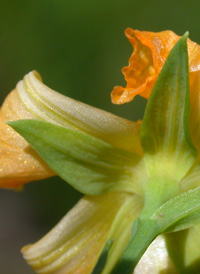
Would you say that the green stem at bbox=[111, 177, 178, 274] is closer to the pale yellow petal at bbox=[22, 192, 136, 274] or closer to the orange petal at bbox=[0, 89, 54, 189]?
the pale yellow petal at bbox=[22, 192, 136, 274]

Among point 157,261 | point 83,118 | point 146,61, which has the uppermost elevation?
point 146,61

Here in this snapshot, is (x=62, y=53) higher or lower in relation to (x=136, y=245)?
higher

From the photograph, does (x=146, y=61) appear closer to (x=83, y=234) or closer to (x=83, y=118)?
(x=83, y=118)

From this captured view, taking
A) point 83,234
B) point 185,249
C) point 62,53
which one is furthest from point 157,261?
point 62,53

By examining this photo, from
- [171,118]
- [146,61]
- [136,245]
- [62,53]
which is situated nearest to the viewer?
[136,245]

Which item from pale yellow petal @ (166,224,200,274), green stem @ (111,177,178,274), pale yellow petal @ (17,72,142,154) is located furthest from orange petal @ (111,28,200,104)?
pale yellow petal @ (166,224,200,274)

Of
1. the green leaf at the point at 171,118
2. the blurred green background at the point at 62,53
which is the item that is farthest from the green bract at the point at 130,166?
the blurred green background at the point at 62,53

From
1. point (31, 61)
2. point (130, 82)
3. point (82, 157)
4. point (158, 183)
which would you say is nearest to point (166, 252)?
point (158, 183)

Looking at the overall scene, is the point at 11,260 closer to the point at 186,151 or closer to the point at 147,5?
the point at 147,5
